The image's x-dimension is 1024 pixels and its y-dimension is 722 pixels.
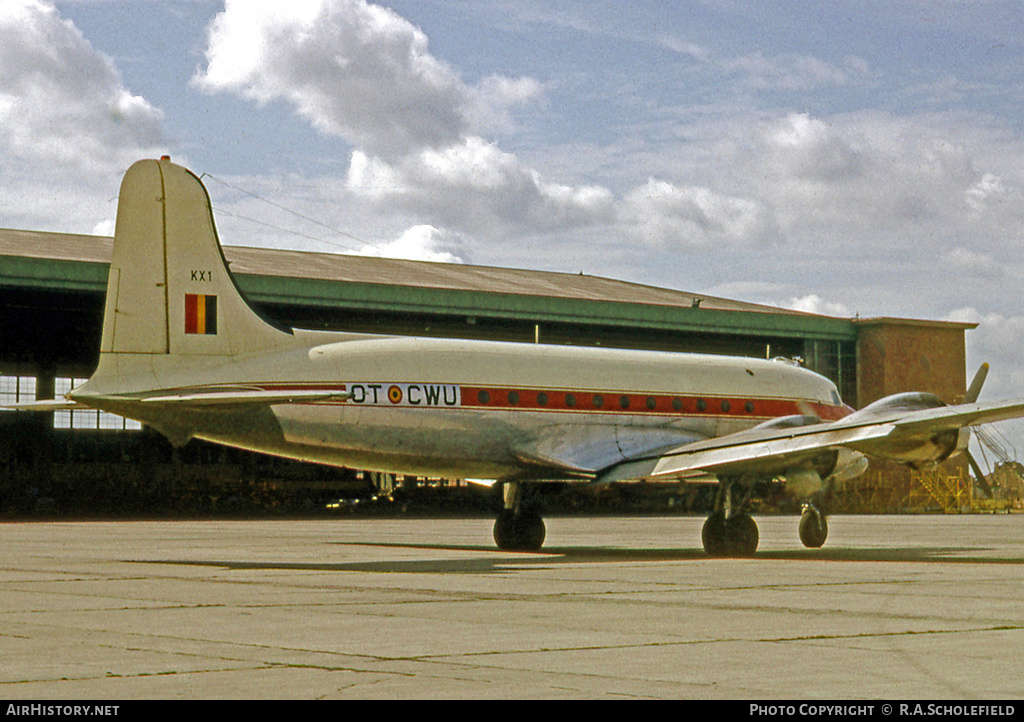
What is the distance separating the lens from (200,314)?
20766mm

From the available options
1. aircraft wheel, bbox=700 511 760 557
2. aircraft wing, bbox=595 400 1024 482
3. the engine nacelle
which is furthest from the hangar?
the engine nacelle

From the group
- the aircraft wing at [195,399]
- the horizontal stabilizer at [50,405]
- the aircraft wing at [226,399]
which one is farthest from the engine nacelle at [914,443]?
the horizontal stabilizer at [50,405]

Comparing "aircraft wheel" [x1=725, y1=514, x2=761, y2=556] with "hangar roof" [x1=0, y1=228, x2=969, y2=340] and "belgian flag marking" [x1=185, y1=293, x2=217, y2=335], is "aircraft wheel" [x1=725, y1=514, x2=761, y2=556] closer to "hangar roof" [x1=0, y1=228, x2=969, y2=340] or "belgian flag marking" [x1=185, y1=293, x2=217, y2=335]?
"belgian flag marking" [x1=185, y1=293, x2=217, y2=335]

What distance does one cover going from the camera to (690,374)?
2666 cm

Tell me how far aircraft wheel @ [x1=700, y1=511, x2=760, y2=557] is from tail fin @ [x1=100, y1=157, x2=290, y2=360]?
31.5ft

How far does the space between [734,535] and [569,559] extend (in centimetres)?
325

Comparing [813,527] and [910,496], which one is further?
[910,496]

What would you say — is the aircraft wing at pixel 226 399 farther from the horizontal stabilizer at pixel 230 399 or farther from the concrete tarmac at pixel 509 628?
the concrete tarmac at pixel 509 628

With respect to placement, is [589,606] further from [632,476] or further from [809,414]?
[809,414]

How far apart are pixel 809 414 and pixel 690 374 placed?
3537mm

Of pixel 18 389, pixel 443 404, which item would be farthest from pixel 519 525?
pixel 18 389

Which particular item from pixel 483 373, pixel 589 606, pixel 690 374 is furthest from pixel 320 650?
pixel 690 374

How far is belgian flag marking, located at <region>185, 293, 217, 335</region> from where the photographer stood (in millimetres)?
20641

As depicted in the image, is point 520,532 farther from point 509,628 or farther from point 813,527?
point 509,628
